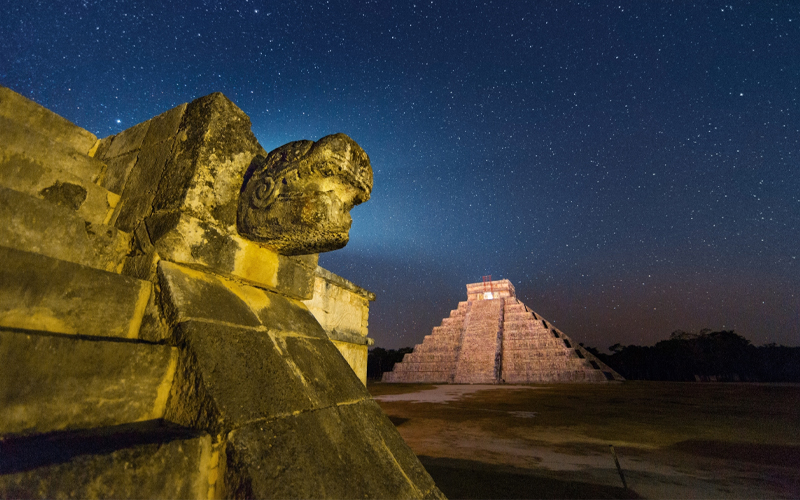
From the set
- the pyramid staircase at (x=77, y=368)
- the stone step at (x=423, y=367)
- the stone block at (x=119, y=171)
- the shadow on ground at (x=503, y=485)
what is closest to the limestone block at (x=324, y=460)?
the pyramid staircase at (x=77, y=368)

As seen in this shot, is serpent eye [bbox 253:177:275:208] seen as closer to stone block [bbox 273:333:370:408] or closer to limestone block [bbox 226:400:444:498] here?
stone block [bbox 273:333:370:408]

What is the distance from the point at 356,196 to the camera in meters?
1.92

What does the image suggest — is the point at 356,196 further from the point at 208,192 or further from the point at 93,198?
the point at 93,198

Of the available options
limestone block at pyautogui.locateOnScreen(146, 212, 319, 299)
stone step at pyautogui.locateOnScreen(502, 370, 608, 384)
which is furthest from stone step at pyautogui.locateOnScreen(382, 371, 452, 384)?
limestone block at pyautogui.locateOnScreen(146, 212, 319, 299)

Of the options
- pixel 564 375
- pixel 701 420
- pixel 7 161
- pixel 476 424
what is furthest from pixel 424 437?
pixel 564 375

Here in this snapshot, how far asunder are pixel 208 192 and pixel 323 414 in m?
1.31

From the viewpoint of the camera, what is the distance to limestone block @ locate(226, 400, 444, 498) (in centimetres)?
104

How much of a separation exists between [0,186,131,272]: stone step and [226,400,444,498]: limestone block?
1196mm

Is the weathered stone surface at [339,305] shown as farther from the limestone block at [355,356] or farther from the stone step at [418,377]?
the stone step at [418,377]

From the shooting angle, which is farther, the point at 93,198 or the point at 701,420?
the point at 701,420

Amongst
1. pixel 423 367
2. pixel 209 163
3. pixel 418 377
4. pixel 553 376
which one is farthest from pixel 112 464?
pixel 423 367

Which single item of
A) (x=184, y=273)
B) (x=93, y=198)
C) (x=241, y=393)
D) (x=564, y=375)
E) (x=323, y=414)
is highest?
(x=93, y=198)

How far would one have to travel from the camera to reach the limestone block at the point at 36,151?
1.79 m

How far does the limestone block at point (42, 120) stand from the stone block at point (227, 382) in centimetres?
176
